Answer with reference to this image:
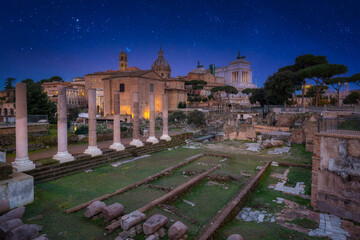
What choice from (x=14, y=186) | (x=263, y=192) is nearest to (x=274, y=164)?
(x=263, y=192)

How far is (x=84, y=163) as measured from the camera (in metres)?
10.1

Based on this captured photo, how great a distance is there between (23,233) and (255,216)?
5454 millimetres

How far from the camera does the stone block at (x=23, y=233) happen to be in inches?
165

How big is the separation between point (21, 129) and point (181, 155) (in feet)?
26.7

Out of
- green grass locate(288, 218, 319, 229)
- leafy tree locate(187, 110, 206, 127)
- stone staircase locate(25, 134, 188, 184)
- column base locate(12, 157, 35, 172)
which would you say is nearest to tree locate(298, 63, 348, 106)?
leafy tree locate(187, 110, 206, 127)

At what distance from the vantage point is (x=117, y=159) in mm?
11719

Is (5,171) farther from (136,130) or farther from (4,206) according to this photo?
(136,130)

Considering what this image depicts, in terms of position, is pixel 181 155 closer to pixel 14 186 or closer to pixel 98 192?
pixel 98 192

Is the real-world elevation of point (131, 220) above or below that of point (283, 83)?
below

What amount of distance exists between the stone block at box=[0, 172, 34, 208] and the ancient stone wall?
334 inches

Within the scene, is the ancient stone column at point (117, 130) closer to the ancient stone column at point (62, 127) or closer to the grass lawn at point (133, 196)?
the grass lawn at point (133, 196)

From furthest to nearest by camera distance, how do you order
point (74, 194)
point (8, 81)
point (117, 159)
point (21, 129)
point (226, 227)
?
point (8, 81)
point (117, 159)
point (21, 129)
point (74, 194)
point (226, 227)

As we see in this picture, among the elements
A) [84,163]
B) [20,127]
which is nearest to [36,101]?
[84,163]

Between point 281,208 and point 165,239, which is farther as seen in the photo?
point 281,208
